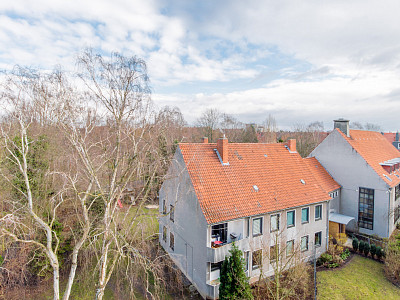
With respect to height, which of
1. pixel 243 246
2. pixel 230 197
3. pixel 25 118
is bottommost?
pixel 243 246

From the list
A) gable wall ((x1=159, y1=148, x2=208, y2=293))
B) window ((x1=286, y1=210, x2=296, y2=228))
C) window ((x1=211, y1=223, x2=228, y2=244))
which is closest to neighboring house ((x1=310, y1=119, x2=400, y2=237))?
window ((x1=286, y1=210, x2=296, y2=228))

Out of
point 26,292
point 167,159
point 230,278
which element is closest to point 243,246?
point 230,278

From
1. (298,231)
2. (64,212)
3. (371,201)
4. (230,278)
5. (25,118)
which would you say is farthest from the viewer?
(371,201)

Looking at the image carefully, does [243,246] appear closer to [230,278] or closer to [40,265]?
[230,278]

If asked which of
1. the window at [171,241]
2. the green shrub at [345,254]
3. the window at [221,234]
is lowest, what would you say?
the green shrub at [345,254]

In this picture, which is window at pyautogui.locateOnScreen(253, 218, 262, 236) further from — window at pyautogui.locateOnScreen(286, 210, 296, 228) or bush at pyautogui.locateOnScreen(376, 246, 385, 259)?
bush at pyautogui.locateOnScreen(376, 246, 385, 259)

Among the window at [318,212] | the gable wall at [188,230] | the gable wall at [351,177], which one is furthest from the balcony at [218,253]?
the gable wall at [351,177]

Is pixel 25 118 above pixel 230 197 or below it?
above

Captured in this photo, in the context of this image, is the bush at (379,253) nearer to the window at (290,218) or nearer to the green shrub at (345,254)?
the green shrub at (345,254)

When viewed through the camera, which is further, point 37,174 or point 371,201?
point 371,201
